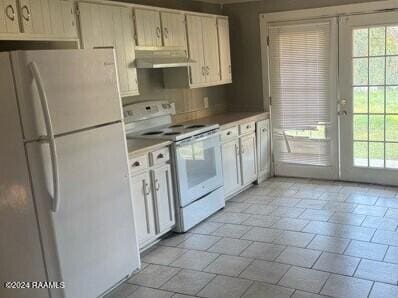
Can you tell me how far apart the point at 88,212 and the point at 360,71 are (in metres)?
3.74

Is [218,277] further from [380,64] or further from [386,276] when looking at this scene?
[380,64]

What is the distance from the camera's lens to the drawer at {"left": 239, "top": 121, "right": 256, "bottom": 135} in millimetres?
5211

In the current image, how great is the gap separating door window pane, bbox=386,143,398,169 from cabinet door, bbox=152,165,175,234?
2.76 metres

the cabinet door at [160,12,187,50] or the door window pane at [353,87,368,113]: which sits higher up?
the cabinet door at [160,12,187,50]

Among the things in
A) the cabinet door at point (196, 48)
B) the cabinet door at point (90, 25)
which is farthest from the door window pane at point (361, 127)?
the cabinet door at point (90, 25)

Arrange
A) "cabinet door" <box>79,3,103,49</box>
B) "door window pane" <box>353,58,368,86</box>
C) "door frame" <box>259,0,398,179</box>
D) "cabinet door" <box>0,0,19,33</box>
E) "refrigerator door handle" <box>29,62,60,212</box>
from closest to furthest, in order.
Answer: "refrigerator door handle" <box>29,62,60,212</box>
"cabinet door" <box>0,0,19,33</box>
"cabinet door" <box>79,3,103,49</box>
"door frame" <box>259,0,398,179</box>
"door window pane" <box>353,58,368,86</box>

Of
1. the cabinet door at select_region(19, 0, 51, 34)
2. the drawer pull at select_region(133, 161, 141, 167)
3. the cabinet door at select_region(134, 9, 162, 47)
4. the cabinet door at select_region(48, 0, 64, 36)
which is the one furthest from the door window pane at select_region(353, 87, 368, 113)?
the cabinet door at select_region(19, 0, 51, 34)

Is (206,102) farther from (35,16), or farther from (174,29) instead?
(35,16)

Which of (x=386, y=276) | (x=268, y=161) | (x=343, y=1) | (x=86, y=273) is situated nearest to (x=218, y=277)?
(x=86, y=273)

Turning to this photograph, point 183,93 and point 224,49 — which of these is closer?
point 183,93

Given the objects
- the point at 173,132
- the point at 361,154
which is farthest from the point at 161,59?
the point at 361,154

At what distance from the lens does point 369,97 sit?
5199 mm

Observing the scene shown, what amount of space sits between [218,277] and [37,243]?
134 cm

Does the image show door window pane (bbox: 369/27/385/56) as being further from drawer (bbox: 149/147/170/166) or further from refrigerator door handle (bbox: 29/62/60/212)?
refrigerator door handle (bbox: 29/62/60/212)
